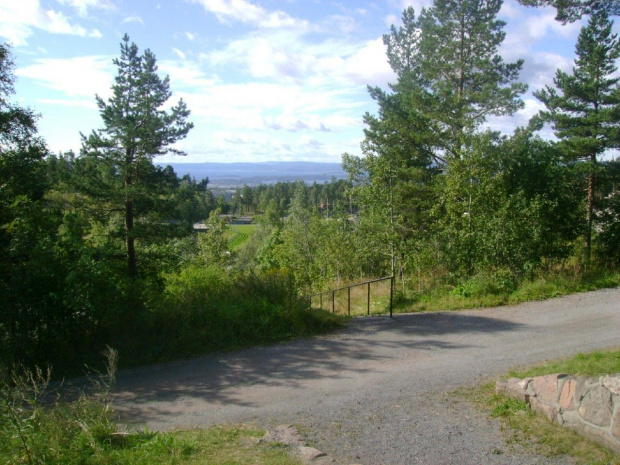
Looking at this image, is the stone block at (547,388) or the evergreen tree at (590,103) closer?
the stone block at (547,388)

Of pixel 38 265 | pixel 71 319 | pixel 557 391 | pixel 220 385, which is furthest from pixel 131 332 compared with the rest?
pixel 557 391

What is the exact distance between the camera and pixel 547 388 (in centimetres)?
550

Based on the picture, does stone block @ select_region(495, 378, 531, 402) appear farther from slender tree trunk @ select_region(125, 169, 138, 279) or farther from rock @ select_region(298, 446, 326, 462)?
slender tree trunk @ select_region(125, 169, 138, 279)

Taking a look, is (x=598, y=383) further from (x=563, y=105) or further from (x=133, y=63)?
(x=133, y=63)

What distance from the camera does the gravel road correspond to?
5.18m

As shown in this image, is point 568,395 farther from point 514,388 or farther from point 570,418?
point 514,388

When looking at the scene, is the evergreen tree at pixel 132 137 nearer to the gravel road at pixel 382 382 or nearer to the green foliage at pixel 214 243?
the gravel road at pixel 382 382

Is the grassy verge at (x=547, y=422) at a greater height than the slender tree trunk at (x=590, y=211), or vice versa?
the slender tree trunk at (x=590, y=211)

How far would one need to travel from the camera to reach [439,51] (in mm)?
18828

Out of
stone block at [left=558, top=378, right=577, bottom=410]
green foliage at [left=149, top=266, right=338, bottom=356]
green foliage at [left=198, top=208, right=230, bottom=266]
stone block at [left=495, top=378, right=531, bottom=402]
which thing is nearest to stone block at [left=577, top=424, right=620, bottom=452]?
stone block at [left=558, top=378, right=577, bottom=410]

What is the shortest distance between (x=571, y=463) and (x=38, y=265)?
804 cm

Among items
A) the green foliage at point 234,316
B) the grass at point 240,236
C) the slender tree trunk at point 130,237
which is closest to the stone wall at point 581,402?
the green foliage at point 234,316

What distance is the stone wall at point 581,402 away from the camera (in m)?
4.61

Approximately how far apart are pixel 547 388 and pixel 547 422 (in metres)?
0.37
